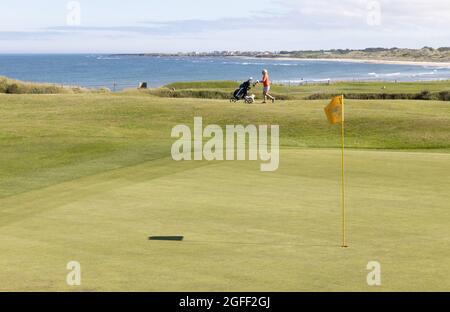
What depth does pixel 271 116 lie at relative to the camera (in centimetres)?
3394

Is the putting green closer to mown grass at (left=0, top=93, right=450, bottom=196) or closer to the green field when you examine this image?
the green field

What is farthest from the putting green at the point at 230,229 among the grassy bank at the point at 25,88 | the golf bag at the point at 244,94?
the grassy bank at the point at 25,88

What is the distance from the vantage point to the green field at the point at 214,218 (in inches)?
404

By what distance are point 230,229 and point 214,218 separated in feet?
3.00

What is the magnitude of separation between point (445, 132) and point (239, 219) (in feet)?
59.5

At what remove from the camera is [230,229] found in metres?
13.0

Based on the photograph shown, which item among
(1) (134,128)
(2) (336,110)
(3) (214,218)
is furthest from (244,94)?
(2) (336,110)

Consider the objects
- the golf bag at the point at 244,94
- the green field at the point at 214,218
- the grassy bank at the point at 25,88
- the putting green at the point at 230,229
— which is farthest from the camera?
the grassy bank at the point at 25,88

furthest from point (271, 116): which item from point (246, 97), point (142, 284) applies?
point (142, 284)

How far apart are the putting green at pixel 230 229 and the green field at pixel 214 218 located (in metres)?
0.03

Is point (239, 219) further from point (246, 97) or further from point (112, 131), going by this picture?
point (246, 97)

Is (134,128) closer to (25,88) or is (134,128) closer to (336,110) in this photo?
(336,110)

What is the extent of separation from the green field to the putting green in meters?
0.03

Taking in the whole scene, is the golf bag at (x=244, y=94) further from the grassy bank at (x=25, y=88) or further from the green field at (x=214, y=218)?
the grassy bank at (x=25, y=88)
